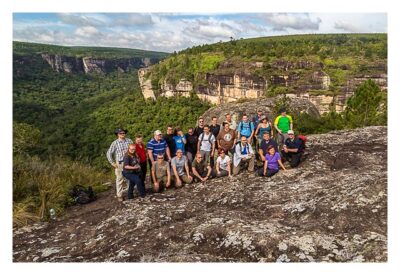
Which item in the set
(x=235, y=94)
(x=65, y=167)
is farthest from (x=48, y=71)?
(x=65, y=167)

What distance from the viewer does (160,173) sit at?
31.4 ft

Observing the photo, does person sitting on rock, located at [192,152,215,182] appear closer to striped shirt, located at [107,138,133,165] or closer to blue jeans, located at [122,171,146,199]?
blue jeans, located at [122,171,146,199]

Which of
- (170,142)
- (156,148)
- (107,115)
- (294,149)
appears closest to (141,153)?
(156,148)

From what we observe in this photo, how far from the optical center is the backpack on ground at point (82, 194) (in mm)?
9534

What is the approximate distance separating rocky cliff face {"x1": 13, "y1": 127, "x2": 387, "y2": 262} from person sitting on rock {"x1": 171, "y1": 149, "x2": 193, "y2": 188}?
0.24 m

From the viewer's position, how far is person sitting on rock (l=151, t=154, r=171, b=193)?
9516mm

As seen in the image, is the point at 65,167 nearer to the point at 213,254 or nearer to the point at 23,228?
the point at 23,228

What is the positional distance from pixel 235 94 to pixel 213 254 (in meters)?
63.1

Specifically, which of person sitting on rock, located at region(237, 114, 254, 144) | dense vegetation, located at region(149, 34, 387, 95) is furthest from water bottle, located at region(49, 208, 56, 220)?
dense vegetation, located at region(149, 34, 387, 95)

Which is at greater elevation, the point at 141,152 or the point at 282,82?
the point at 282,82

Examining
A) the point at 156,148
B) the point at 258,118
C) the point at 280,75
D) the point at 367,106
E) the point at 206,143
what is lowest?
the point at 156,148

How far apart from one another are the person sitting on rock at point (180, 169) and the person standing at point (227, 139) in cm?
149

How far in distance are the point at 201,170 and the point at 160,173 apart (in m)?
1.34

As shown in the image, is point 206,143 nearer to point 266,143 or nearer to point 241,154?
point 241,154
